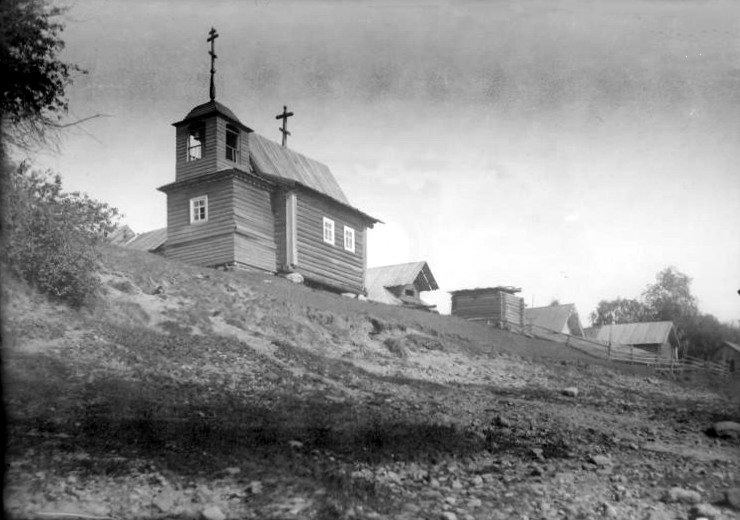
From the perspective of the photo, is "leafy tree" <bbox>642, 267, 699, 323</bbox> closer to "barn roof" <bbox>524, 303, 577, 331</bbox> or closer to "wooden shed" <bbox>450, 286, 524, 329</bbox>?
"barn roof" <bbox>524, 303, 577, 331</bbox>

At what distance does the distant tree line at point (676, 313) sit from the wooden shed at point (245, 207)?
134 ft

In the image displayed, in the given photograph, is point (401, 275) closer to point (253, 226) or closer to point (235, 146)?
point (253, 226)

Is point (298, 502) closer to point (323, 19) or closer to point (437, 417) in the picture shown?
point (437, 417)

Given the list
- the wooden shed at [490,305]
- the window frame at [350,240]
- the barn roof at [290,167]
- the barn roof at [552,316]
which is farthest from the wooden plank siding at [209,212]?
the barn roof at [552,316]

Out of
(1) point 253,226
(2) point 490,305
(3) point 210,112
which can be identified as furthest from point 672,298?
(3) point 210,112

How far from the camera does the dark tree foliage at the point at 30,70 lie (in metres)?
9.98

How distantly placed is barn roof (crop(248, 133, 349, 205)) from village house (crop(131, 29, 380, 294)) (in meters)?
0.07

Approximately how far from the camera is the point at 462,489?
752 cm

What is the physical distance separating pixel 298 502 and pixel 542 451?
4.28m

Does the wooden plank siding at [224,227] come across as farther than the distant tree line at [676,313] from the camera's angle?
No

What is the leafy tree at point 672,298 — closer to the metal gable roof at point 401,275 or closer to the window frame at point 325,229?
the metal gable roof at point 401,275

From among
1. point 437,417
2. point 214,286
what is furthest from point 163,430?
point 214,286

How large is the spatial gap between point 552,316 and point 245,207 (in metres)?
37.8

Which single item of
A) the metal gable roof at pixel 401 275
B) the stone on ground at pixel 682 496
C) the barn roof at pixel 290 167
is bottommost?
the stone on ground at pixel 682 496
